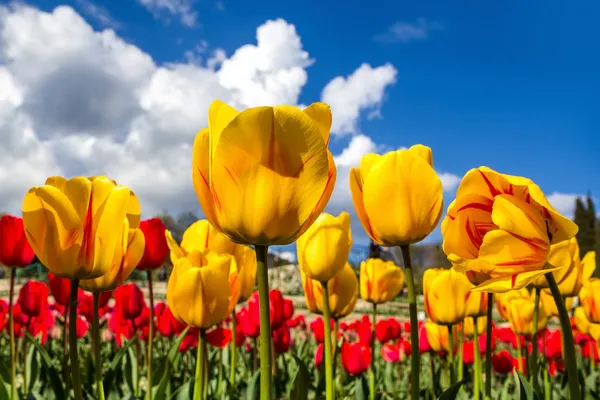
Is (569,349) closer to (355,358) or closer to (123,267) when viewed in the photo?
(123,267)

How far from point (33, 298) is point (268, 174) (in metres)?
2.84

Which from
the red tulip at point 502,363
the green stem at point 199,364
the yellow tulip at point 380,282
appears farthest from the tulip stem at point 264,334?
the red tulip at point 502,363

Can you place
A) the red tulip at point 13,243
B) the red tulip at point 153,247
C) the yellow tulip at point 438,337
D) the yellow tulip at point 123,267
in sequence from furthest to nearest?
1. the yellow tulip at point 438,337
2. the red tulip at point 13,243
3. the red tulip at point 153,247
4. the yellow tulip at point 123,267

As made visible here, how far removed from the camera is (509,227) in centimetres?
103

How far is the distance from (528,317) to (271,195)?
2453 millimetres

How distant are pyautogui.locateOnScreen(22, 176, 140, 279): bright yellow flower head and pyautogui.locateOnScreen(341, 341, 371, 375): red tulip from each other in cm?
211

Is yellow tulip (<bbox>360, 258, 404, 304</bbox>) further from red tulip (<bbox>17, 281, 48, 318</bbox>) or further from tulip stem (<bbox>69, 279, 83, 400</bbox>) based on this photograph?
red tulip (<bbox>17, 281, 48, 318</bbox>)

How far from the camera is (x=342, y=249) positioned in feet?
5.79

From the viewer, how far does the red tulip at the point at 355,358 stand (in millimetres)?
3026

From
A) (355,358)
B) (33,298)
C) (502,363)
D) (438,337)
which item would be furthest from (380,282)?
(33,298)

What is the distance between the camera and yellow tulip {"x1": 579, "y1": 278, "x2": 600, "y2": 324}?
3.02m

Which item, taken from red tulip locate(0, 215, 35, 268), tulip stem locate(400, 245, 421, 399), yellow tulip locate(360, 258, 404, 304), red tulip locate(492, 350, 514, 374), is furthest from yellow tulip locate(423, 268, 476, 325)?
red tulip locate(0, 215, 35, 268)

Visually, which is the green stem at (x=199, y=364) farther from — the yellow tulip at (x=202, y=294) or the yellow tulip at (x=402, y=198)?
the yellow tulip at (x=402, y=198)

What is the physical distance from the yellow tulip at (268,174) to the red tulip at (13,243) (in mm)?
1623
